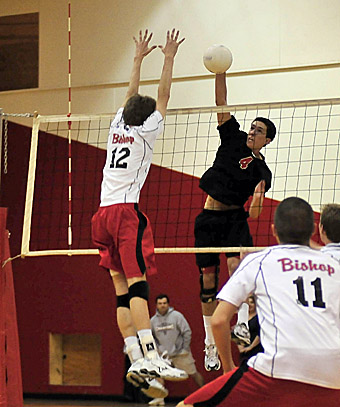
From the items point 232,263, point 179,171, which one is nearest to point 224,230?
point 232,263

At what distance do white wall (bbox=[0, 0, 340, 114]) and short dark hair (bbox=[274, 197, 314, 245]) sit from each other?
6785mm

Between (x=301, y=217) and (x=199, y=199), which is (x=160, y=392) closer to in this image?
(x=301, y=217)

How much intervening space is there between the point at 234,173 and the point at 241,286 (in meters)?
3.01

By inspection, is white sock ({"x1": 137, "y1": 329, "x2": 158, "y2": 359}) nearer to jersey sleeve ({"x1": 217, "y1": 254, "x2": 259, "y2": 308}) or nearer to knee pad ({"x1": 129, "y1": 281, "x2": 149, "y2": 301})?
knee pad ({"x1": 129, "y1": 281, "x2": 149, "y2": 301})

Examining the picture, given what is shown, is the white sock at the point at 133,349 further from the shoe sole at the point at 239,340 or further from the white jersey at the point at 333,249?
the white jersey at the point at 333,249

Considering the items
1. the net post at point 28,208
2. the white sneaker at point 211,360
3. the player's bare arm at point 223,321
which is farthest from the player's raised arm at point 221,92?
the player's bare arm at point 223,321

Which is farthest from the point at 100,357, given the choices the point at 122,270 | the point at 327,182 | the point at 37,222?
the point at 122,270

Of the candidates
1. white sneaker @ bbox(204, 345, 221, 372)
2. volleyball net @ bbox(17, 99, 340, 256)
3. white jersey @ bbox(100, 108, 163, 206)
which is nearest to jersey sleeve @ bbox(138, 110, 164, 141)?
white jersey @ bbox(100, 108, 163, 206)

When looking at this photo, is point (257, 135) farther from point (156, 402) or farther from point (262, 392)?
point (156, 402)

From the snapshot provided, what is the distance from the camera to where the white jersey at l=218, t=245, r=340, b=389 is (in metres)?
3.39

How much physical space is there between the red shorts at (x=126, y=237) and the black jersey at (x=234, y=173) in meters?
1.16

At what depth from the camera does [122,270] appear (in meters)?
5.59

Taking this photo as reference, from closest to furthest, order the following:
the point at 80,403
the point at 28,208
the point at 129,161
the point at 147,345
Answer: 1. the point at 147,345
2. the point at 129,161
3. the point at 28,208
4. the point at 80,403

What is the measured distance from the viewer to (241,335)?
19.6ft
